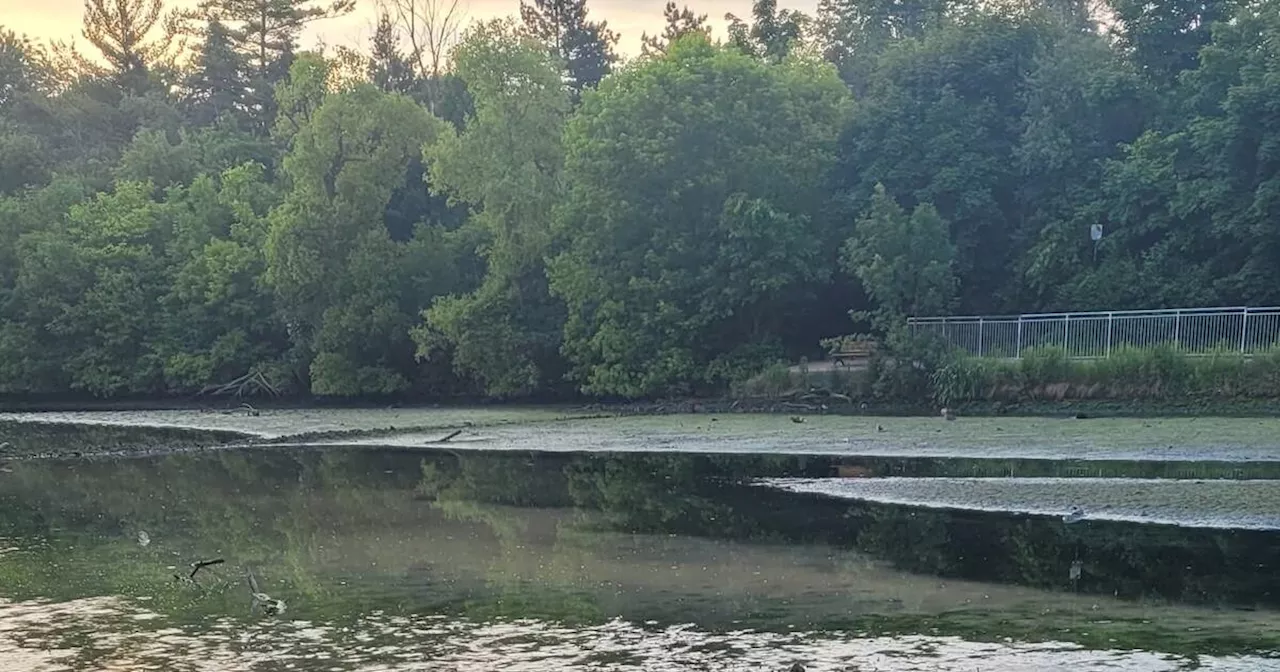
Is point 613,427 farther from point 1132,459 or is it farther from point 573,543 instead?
point 573,543

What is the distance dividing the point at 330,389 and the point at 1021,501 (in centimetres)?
4589

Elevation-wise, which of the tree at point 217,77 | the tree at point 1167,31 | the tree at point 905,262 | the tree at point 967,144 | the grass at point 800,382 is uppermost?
the tree at point 217,77

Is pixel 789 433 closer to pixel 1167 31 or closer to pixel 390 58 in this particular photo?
pixel 1167 31

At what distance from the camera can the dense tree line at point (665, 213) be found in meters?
48.7

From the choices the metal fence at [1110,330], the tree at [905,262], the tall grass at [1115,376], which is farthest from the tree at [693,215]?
the tall grass at [1115,376]

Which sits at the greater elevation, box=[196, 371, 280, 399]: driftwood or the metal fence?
the metal fence

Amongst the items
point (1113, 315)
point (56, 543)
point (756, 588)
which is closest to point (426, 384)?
point (1113, 315)

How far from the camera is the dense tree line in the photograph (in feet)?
160

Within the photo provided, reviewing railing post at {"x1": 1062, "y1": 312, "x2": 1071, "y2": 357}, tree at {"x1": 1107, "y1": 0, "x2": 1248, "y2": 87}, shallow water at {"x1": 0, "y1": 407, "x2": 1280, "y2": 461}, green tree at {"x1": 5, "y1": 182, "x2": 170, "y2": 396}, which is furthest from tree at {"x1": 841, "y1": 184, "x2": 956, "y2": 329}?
green tree at {"x1": 5, "y1": 182, "x2": 170, "y2": 396}

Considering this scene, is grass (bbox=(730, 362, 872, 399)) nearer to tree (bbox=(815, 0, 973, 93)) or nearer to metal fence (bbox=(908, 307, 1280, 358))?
metal fence (bbox=(908, 307, 1280, 358))

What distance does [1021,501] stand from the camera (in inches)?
927

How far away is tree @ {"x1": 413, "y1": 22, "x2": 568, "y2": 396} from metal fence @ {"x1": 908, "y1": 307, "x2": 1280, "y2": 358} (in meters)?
19.2

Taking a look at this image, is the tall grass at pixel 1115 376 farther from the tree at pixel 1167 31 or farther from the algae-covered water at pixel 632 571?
the tree at pixel 1167 31

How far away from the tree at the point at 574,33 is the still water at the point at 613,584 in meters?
81.9
